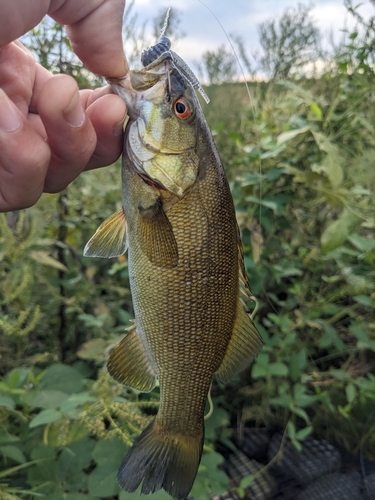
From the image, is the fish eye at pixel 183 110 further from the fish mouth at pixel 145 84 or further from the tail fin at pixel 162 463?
the tail fin at pixel 162 463

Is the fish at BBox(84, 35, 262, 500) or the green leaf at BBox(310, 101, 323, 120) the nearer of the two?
the fish at BBox(84, 35, 262, 500)

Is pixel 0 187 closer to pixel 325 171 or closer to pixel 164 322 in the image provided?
pixel 164 322

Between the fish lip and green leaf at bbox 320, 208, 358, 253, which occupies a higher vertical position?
the fish lip

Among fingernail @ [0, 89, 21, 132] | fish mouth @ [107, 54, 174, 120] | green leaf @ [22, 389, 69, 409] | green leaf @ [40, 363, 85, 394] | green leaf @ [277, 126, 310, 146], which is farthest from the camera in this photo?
green leaf @ [277, 126, 310, 146]

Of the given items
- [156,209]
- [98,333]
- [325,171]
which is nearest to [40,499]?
[98,333]

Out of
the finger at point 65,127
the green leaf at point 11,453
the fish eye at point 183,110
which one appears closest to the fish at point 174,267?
the fish eye at point 183,110

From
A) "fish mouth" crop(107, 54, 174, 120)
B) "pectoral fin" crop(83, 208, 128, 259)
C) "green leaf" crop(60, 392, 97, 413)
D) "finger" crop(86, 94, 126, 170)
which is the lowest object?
"green leaf" crop(60, 392, 97, 413)

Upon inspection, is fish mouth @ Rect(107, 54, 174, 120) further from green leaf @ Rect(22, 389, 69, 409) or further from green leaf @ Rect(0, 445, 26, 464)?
green leaf @ Rect(0, 445, 26, 464)

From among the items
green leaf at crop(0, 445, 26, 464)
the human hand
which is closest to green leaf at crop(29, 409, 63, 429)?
green leaf at crop(0, 445, 26, 464)
